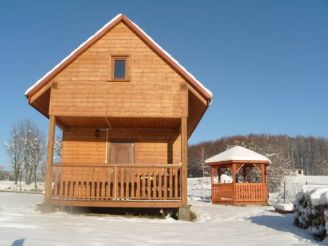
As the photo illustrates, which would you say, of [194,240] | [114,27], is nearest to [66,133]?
[114,27]

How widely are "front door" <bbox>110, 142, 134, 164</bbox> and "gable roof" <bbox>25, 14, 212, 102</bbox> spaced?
3.57m

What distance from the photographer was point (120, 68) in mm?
13445

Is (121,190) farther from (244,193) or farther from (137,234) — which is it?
(244,193)

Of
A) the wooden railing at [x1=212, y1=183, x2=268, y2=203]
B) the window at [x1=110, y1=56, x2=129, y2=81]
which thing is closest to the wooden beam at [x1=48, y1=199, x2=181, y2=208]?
the window at [x1=110, y1=56, x2=129, y2=81]

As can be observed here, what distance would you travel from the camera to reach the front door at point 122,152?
48.7 feet

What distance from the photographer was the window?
43.6 ft

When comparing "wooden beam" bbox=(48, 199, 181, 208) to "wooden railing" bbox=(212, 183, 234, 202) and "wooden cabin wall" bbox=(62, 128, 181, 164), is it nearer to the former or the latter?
"wooden cabin wall" bbox=(62, 128, 181, 164)

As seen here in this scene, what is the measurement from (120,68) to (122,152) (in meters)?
3.30

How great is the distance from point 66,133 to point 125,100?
Result: 3.43m

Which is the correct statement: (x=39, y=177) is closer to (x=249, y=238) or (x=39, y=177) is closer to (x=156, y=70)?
(x=156, y=70)

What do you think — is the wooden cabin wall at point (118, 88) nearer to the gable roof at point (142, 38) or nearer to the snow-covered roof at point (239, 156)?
the gable roof at point (142, 38)

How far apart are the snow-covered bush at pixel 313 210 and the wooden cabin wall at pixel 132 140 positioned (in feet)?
19.0

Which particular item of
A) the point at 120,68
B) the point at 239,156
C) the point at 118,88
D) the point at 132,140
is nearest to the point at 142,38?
the point at 120,68

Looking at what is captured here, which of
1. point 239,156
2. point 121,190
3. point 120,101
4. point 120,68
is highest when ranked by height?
point 120,68
